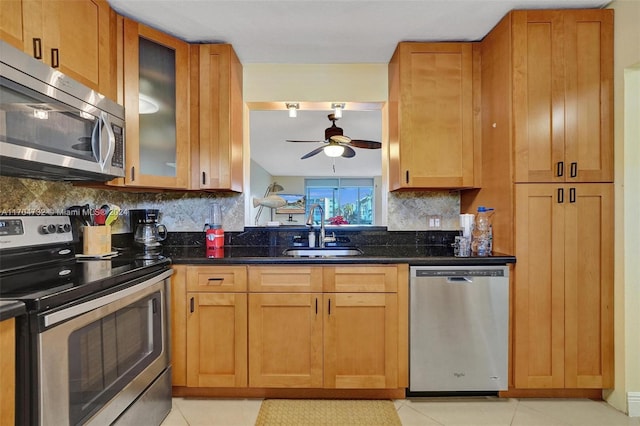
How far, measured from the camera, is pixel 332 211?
29.4 ft

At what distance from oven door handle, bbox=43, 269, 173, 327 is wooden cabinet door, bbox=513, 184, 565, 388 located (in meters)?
2.06

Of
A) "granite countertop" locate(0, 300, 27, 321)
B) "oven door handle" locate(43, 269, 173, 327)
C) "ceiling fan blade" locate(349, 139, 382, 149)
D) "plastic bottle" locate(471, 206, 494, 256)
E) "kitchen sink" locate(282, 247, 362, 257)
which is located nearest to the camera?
"granite countertop" locate(0, 300, 27, 321)

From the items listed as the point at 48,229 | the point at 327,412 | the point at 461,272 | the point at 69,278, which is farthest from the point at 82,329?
the point at 461,272

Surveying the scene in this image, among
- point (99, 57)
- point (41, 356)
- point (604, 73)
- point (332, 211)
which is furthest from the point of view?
point (332, 211)

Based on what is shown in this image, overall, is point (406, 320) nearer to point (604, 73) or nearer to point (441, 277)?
point (441, 277)

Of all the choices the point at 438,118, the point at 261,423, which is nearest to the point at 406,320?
the point at 261,423

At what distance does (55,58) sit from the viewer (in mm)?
1367

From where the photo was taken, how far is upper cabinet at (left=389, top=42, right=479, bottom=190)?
6.83ft

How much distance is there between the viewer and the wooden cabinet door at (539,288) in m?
1.78

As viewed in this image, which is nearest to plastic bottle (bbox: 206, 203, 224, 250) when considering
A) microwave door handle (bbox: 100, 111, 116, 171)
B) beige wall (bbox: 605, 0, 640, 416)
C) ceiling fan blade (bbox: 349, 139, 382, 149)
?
microwave door handle (bbox: 100, 111, 116, 171)

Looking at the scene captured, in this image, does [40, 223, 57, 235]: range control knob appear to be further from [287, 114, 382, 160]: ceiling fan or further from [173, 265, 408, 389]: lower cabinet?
[287, 114, 382, 160]: ceiling fan

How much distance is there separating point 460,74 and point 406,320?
1.68 meters

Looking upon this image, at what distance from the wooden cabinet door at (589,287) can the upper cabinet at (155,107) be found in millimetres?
2445

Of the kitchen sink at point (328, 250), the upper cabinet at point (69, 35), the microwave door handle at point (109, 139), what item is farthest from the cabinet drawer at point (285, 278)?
the upper cabinet at point (69, 35)
